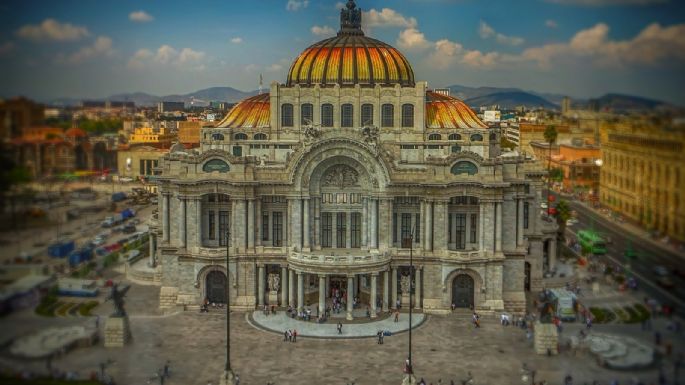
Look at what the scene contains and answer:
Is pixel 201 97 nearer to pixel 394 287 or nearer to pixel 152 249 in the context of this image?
pixel 152 249

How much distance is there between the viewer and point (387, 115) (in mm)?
80062

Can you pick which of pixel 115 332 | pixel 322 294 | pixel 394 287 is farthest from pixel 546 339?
pixel 115 332

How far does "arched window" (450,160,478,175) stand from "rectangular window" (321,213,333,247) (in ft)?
40.0

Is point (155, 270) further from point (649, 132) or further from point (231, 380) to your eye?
point (649, 132)

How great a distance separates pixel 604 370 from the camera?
178ft

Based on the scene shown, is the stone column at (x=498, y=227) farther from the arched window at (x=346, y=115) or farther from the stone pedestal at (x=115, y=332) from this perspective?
the stone pedestal at (x=115, y=332)

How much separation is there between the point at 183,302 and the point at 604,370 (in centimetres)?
3703

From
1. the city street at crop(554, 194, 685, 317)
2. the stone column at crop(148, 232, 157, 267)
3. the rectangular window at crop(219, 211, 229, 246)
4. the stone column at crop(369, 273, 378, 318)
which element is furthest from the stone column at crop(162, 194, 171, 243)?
the city street at crop(554, 194, 685, 317)

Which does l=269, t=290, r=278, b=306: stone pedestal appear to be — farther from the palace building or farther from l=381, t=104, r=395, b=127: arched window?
l=381, t=104, r=395, b=127: arched window

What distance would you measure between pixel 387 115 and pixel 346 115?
13.8 ft

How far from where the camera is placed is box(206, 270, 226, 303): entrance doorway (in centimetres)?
7212

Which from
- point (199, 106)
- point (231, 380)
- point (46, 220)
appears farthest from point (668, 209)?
point (199, 106)

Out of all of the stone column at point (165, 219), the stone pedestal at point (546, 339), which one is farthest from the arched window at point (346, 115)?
the stone pedestal at point (546, 339)

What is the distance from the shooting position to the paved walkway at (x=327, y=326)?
6438 centimetres
